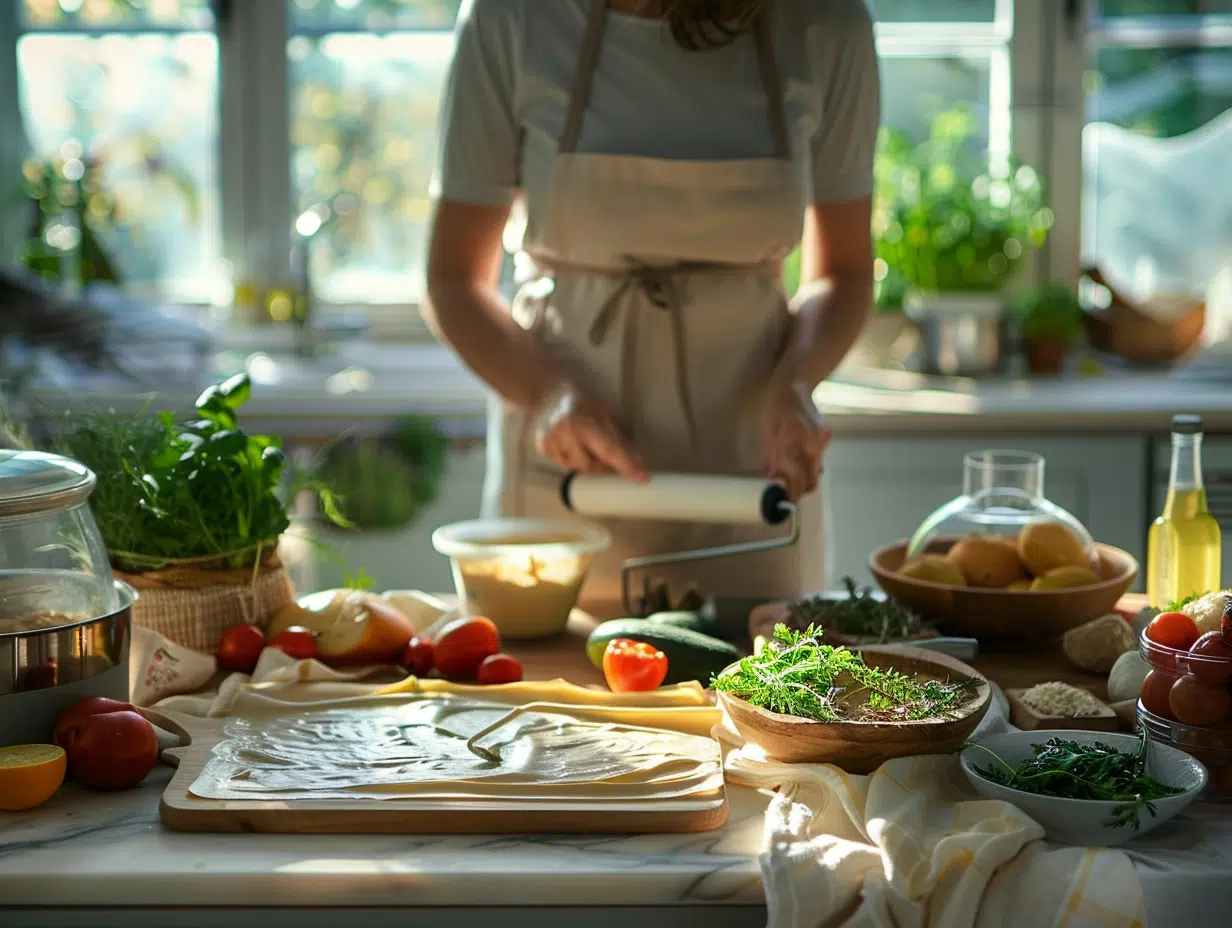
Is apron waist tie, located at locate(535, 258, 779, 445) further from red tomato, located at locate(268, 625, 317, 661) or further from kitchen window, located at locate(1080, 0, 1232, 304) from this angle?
kitchen window, located at locate(1080, 0, 1232, 304)

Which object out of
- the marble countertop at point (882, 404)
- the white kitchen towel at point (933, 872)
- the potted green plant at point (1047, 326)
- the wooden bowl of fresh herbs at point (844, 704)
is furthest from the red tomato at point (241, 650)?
the potted green plant at point (1047, 326)

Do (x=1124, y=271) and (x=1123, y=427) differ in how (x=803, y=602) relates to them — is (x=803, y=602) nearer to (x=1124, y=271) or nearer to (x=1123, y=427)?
(x=1123, y=427)

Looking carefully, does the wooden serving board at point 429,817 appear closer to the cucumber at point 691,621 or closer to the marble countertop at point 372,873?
the marble countertop at point 372,873

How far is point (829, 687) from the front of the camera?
111 centimetres

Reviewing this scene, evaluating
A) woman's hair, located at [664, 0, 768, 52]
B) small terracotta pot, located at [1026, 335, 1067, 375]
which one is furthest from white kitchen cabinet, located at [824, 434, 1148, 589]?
woman's hair, located at [664, 0, 768, 52]

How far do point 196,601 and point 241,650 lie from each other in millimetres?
79

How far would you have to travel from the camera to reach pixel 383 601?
1.42 m

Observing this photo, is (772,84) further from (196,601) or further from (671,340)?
(196,601)

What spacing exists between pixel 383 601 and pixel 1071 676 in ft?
2.23

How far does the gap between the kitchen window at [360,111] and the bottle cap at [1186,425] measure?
215 centimetres

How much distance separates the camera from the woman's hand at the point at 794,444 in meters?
1.53

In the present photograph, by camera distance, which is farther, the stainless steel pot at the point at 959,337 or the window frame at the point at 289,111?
the window frame at the point at 289,111

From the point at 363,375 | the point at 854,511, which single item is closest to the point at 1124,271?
the point at 854,511

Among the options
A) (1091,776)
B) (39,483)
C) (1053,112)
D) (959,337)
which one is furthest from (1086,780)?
(1053,112)
